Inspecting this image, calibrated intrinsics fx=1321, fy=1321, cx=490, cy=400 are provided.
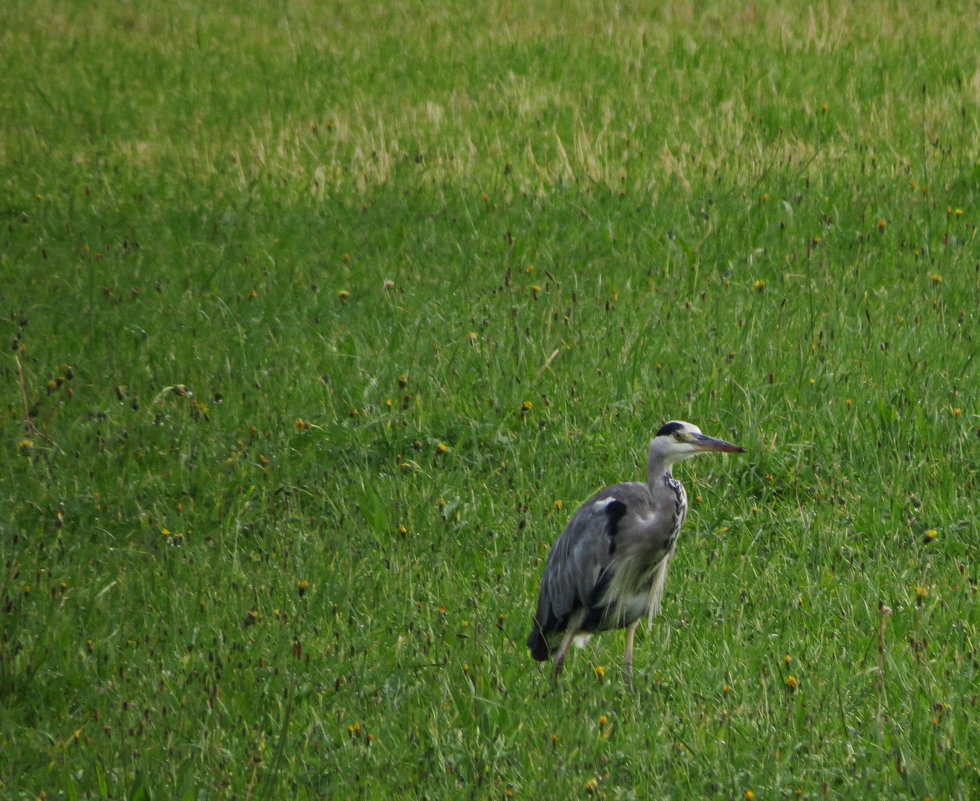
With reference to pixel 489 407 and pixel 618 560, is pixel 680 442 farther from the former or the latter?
pixel 489 407

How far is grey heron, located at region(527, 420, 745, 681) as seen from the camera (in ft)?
17.9

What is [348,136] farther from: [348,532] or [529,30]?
[348,532]

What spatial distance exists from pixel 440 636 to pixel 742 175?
5839 mm

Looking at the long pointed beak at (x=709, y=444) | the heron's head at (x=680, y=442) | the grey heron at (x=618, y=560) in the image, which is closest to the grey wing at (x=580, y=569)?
the grey heron at (x=618, y=560)

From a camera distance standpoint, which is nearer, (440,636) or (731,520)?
(440,636)

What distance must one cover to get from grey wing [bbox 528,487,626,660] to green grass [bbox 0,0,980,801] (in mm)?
190

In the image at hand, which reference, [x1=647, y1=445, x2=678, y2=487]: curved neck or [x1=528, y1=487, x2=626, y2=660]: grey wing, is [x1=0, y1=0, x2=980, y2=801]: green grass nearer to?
[x1=528, y1=487, x2=626, y2=660]: grey wing

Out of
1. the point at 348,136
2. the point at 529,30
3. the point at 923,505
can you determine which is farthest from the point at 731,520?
the point at 529,30

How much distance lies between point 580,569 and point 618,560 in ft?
0.55

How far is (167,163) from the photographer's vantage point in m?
12.1

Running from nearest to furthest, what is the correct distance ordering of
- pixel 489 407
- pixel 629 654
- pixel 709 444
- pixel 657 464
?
1. pixel 629 654
2. pixel 709 444
3. pixel 657 464
4. pixel 489 407

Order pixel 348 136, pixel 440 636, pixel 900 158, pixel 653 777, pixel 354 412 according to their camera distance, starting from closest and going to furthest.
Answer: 1. pixel 653 777
2. pixel 440 636
3. pixel 354 412
4. pixel 900 158
5. pixel 348 136

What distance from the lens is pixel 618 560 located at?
5461 mm

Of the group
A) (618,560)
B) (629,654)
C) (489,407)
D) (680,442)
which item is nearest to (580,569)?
(618,560)
